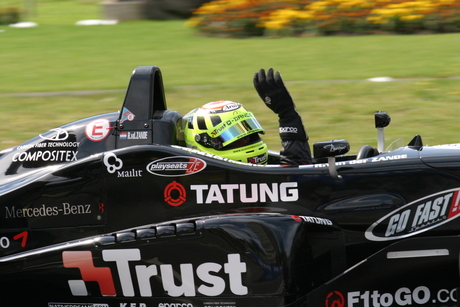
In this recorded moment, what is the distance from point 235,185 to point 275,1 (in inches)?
493

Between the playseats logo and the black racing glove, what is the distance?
1.11 meters

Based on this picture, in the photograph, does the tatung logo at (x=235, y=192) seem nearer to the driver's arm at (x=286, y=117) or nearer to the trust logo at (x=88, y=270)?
the driver's arm at (x=286, y=117)

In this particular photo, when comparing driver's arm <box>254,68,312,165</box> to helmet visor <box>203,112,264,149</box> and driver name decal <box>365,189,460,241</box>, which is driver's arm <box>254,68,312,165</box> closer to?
helmet visor <box>203,112,264,149</box>

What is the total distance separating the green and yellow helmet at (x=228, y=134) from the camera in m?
4.80

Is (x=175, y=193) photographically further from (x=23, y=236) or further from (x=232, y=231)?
(x=23, y=236)

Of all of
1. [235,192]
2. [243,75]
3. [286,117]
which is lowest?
[243,75]

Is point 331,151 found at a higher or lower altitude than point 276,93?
lower

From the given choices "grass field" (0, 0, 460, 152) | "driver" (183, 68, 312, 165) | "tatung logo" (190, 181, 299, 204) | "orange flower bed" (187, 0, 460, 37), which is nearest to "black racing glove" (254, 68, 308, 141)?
"driver" (183, 68, 312, 165)

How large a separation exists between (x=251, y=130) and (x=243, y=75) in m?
7.79

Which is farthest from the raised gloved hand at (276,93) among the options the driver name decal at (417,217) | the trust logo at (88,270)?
the trust logo at (88,270)

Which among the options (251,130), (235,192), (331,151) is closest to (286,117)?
(251,130)

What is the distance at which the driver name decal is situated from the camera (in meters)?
4.25

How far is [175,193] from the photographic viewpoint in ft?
14.3

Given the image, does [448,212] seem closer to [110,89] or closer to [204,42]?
[110,89]
